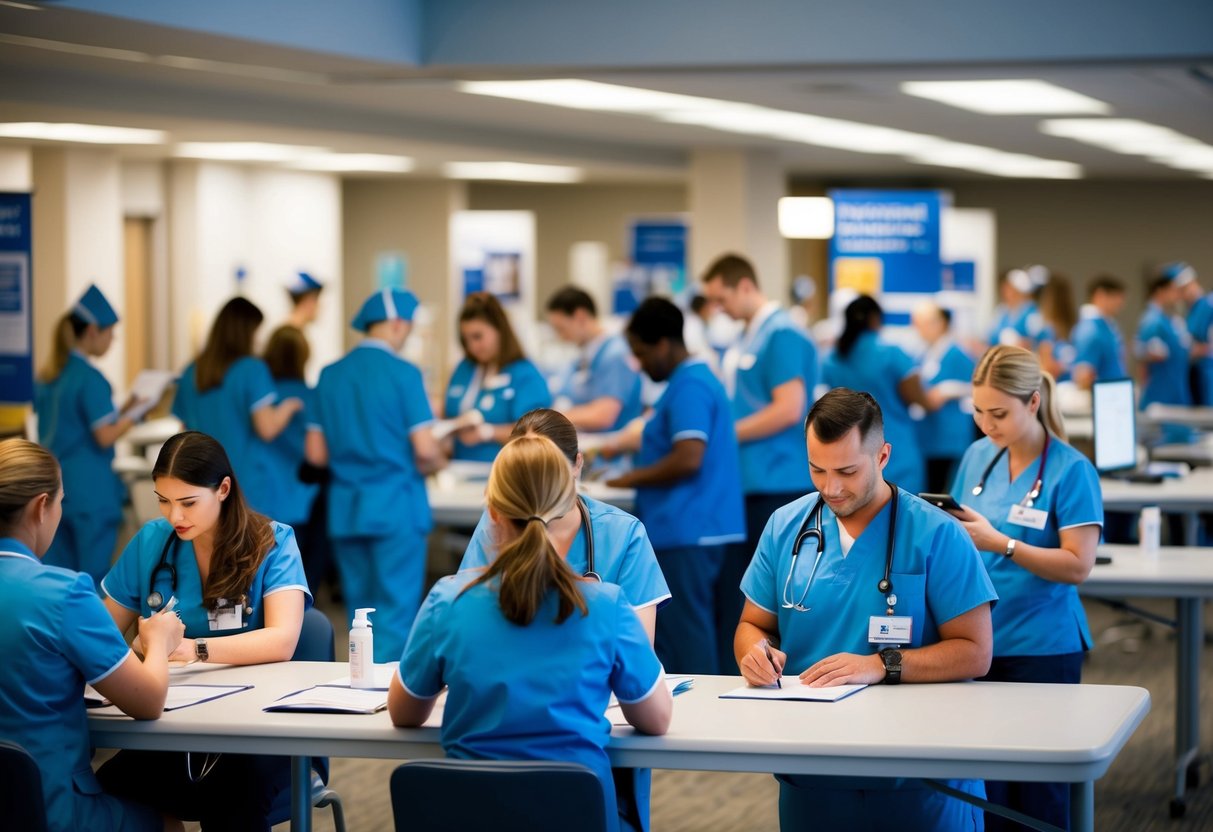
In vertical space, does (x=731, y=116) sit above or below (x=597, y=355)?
above

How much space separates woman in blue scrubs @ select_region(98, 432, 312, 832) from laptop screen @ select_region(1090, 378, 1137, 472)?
333 cm

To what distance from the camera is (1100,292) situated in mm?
10039

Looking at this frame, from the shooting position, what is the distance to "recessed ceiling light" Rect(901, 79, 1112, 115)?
7.69 meters

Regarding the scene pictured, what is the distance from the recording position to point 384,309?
5.95 m

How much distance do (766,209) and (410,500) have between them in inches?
258

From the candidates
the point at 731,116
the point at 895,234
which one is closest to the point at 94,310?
the point at 731,116

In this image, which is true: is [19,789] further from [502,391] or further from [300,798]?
[502,391]

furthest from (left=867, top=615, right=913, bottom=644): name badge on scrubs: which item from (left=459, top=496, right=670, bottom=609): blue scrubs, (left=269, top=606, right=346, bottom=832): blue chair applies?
(left=269, top=606, right=346, bottom=832): blue chair

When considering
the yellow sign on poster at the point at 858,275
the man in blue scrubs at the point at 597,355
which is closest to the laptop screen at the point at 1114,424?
the man in blue scrubs at the point at 597,355

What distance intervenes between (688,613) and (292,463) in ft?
8.77

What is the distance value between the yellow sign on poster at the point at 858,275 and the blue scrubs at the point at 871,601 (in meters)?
7.01

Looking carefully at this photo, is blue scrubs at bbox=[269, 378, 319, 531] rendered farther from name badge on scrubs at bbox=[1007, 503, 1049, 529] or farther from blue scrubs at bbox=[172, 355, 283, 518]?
name badge on scrubs at bbox=[1007, 503, 1049, 529]

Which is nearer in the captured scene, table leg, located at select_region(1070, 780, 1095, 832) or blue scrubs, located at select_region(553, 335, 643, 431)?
table leg, located at select_region(1070, 780, 1095, 832)

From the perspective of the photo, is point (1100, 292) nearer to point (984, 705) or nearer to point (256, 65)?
point (256, 65)
